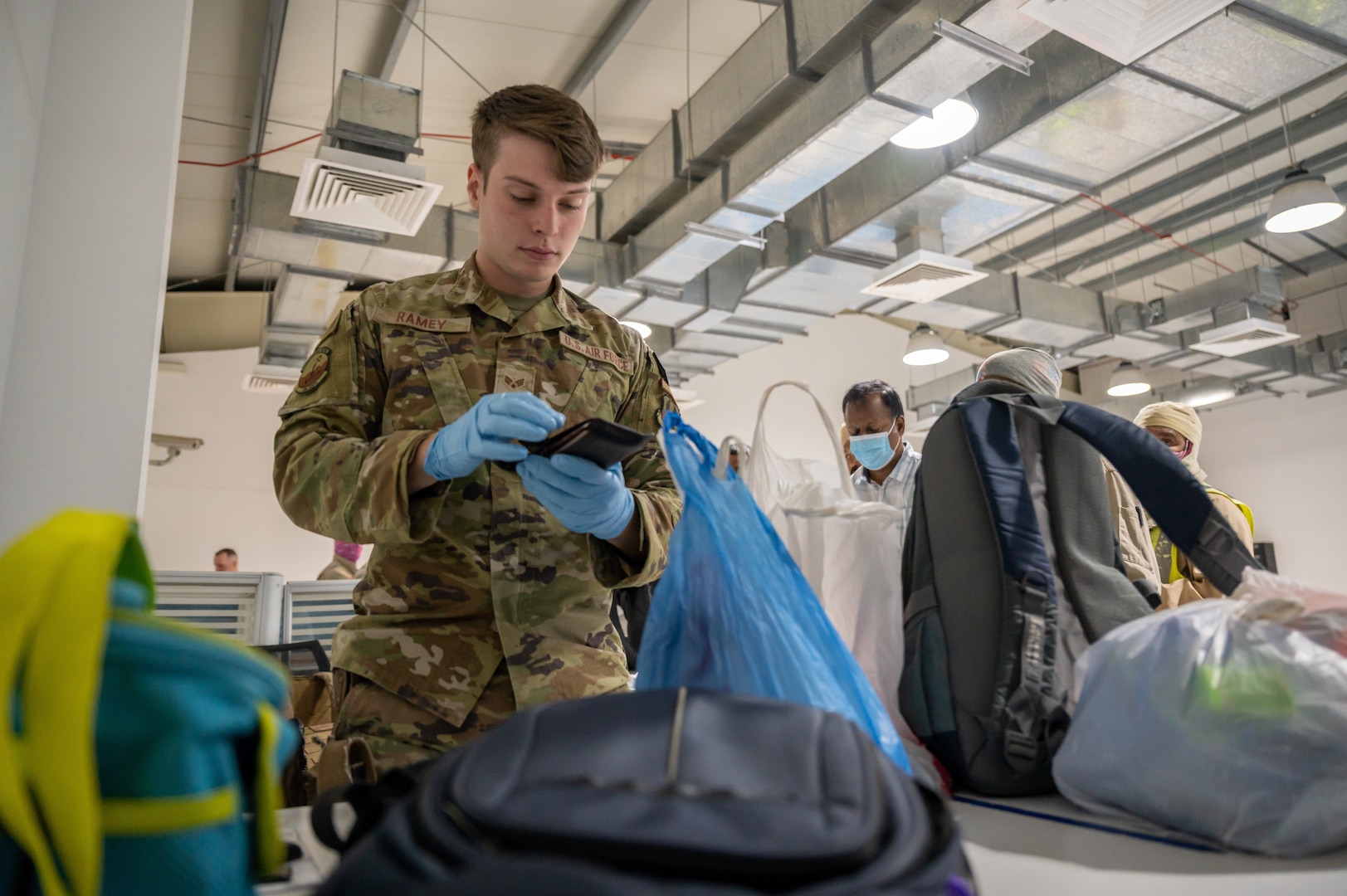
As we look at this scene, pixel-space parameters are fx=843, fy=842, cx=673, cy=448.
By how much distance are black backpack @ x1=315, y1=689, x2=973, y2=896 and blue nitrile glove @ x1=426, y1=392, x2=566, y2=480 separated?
0.43 metres

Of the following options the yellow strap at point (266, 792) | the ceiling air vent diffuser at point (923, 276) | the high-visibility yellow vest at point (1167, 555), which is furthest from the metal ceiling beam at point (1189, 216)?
the yellow strap at point (266, 792)

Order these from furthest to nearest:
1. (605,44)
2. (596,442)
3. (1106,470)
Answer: (605,44) < (1106,470) < (596,442)

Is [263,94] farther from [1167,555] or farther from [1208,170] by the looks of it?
[1208,170]

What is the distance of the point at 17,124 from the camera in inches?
56.8

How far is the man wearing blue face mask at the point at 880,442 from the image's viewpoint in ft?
10.0

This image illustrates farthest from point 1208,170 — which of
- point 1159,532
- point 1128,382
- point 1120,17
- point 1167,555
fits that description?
point 1159,532

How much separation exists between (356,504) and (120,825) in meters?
0.58

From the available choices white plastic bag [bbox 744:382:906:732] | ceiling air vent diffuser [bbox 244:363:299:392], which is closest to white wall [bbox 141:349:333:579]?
ceiling air vent diffuser [bbox 244:363:299:392]

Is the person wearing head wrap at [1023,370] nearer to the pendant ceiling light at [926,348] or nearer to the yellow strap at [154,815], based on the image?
the yellow strap at [154,815]

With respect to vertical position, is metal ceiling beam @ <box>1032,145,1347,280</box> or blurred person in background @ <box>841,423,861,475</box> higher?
metal ceiling beam @ <box>1032,145,1347,280</box>

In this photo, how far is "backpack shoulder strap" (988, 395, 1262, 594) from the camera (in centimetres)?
93

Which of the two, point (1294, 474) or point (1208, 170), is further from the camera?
point (1294, 474)

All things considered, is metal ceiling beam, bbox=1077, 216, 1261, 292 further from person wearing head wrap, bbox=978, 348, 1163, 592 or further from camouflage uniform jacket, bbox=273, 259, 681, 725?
camouflage uniform jacket, bbox=273, 259, 681, 725

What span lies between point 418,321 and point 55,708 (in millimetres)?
847
